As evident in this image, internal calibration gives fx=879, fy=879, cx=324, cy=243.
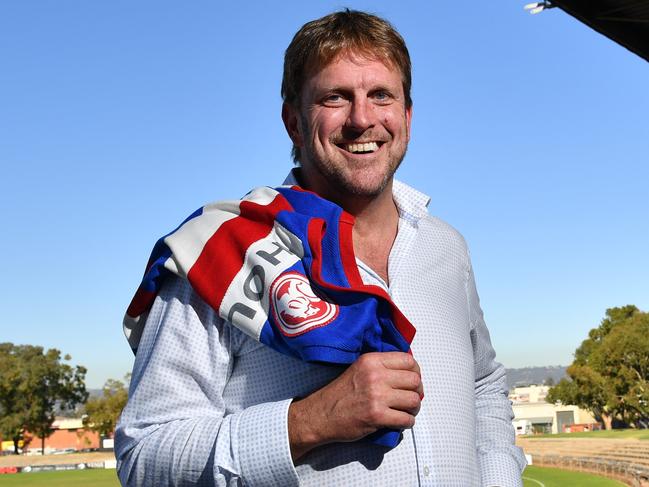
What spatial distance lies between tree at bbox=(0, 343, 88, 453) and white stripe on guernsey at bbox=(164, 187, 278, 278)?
197 ft

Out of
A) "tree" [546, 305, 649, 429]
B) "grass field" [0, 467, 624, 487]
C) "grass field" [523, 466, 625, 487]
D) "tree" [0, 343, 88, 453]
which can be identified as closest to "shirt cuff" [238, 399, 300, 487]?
"grass field" [523, 466, 625, 487]

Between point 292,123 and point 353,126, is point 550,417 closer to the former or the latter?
point 292,123

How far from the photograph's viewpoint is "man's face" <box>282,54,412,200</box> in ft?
7.39

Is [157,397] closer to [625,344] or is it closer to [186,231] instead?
[186,231]

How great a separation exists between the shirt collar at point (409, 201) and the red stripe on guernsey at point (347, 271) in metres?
0.52

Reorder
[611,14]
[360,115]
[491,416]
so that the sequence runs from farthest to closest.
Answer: [611,14] → [491,416] → [360,115]

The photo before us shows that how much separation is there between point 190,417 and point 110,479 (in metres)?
36.4

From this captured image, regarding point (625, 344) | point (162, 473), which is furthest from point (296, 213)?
point (625, 344)

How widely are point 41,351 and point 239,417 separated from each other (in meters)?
63.7

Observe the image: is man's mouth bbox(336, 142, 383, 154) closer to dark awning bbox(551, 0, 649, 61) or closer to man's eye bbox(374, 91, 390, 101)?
man's eye bbox(374, 91, 390, 101)

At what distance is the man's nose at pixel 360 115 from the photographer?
7.32 feet

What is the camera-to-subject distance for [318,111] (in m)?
2.29

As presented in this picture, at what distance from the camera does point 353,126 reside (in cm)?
224

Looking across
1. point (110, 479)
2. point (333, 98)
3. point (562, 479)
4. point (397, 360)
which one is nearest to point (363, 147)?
point (333, 98)
